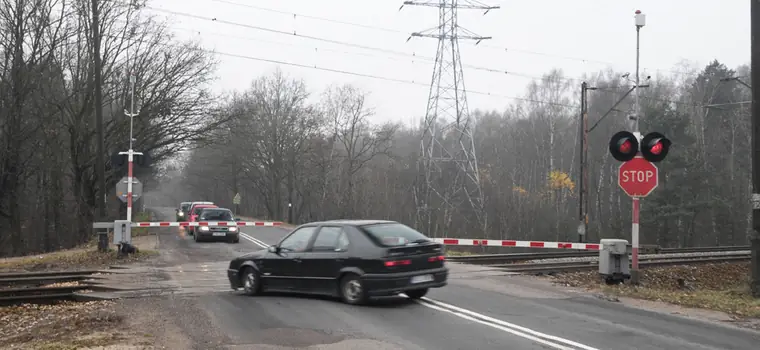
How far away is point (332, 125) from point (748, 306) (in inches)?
2087

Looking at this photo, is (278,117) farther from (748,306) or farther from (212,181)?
(748,306)

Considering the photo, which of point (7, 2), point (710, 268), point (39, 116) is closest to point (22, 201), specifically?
point (39, 116)

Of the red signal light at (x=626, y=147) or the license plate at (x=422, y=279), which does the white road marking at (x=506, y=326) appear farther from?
the red signal light at (x=626, y=147)

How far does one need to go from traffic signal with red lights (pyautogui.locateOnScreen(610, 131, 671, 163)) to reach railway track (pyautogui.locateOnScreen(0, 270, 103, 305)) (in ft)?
35.4

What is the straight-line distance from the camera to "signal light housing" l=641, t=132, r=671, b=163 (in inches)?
520

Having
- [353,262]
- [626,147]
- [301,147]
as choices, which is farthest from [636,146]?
[301,147]

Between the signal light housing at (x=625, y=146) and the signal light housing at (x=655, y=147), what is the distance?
18 cm

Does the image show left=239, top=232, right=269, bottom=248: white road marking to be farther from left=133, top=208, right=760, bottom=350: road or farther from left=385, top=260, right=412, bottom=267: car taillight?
left=385, top=260, right=412, bottom=267: car taillight

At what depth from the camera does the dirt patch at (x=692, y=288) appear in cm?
1127

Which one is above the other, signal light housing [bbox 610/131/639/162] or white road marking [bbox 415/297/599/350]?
signal light housing [bbox 610/131/639/162]

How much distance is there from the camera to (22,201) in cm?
4175

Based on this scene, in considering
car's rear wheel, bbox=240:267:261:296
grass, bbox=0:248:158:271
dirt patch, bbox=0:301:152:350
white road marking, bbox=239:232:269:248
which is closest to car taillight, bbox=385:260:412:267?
car's rear wheel, bbox=240:267:261:296

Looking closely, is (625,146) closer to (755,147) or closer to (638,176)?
(638,176)

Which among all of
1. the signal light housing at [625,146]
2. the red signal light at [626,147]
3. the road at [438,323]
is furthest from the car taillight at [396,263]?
the red signal light at [626,147]
